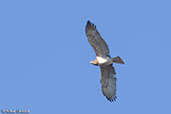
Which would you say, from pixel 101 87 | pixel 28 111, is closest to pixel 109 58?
pixel 101 87

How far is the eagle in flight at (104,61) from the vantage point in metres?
20.3

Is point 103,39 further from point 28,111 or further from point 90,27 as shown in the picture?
point 28,111

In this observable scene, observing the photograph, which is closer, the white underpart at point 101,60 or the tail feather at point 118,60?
the tail feather at point 118,60

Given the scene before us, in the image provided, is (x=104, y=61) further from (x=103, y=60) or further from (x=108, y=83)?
(x=108, y=83)

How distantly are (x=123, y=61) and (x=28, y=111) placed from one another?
452 cm

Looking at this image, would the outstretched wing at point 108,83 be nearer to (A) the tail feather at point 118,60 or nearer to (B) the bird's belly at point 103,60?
(B) the bird's belly at point 103,60

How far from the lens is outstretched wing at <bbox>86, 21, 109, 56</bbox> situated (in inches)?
801

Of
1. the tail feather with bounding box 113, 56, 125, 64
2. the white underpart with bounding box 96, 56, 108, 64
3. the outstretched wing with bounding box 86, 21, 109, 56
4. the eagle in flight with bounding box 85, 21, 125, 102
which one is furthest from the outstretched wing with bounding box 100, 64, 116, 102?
the tail feather with bounding box 113, 56, 125, 64

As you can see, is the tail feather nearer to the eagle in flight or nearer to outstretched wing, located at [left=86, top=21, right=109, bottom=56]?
the eagle in flight

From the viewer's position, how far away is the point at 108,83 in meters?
21.6

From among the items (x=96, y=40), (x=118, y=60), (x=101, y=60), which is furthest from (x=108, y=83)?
(x=96, y=40)

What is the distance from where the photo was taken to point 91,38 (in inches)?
805

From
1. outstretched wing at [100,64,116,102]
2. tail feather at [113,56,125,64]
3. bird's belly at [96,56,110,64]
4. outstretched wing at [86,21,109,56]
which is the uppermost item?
outstretched wing at [86,21,109,56]

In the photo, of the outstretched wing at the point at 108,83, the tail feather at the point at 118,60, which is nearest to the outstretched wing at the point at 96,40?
the tail feather at the point at 118,60
